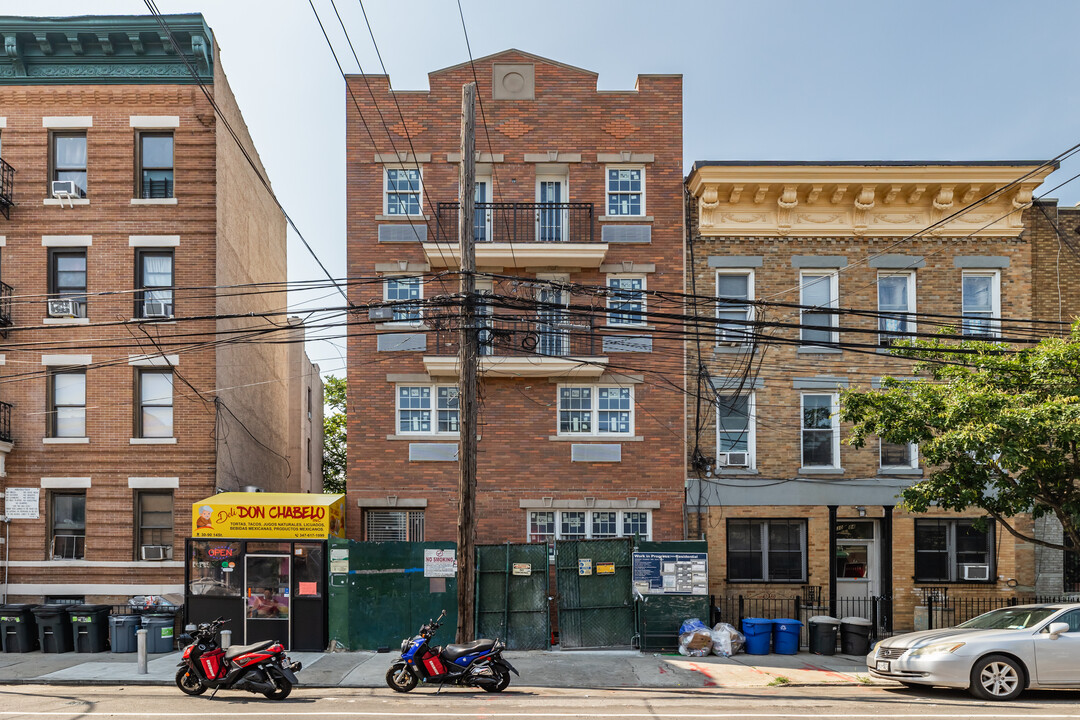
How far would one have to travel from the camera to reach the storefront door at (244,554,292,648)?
54.5ft

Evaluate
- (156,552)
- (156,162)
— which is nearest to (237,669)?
(156,552)

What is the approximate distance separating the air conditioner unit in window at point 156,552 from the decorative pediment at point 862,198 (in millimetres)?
13510

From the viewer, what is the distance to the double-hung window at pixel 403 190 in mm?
20047

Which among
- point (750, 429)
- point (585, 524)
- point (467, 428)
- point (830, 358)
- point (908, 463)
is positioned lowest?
point (585, 524)

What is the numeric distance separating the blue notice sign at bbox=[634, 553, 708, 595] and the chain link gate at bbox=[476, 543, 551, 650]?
1785 mm

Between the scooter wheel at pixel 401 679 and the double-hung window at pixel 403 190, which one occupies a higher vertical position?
the double-hung window at pixel 403 190

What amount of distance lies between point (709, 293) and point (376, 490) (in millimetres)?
8441

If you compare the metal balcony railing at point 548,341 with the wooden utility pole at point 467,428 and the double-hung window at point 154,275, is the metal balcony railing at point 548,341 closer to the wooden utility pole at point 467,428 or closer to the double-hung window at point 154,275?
the wooden utility pole at point 467,428

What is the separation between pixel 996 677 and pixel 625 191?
1220 centimetres

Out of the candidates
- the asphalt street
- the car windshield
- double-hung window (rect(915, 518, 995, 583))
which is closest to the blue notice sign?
the asphalt street

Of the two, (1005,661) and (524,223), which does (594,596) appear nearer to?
(1005,661)

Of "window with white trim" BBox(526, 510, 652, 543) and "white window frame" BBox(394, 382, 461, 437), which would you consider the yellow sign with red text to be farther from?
"window with white trim" BBox(526, 510, 652, 543)

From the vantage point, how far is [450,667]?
1284cm

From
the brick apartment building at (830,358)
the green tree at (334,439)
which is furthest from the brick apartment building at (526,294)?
the green tree at (334,439)
